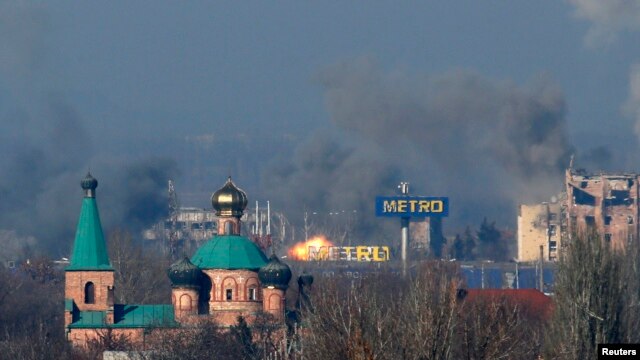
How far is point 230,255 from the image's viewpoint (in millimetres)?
71875

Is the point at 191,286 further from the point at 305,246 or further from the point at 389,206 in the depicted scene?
the point at 305,246

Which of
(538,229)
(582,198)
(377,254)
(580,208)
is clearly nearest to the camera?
(580,208)

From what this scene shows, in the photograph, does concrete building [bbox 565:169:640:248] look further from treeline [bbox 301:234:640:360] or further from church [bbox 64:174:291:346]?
treeline [bbox 301:234:640:360]

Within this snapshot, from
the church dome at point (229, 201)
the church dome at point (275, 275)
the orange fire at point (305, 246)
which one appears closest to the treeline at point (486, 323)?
the church dome at point (275, 275)

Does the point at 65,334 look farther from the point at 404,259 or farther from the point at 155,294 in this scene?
the point at 404,259

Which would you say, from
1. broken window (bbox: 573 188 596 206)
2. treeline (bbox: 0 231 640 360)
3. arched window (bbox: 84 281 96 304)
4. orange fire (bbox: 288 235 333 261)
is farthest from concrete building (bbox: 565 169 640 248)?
arched window (bbox: 84 281 96 304)

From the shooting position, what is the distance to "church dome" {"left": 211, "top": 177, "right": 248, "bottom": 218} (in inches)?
2884

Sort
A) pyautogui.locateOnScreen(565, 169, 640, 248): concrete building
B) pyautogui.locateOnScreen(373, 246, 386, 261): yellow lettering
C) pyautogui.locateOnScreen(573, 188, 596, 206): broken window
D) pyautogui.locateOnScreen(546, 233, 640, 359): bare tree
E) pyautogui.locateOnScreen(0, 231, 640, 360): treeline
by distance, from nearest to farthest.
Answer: pyautogui.locateOnScreen(0, 231, 640, 360): treeline → pyautogui.locateOnScreen(546, 233, 640, 359): bare tree → pyautogui.locateOnScreen(565, 169, 640, 248): concrete building → pyautogui.locateOnScreen(573, 188, 596, 206): broken window → pyautogui.locateOnScreen(373, 246, 386, 261): yellow lettering

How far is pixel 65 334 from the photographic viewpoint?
7306 cm

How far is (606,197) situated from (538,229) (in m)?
4.52

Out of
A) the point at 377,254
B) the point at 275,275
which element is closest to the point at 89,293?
the point at 275,275

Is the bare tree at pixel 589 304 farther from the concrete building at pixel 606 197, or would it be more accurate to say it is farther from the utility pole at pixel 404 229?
the concrete building at pixel 606 197

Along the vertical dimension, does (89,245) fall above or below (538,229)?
below

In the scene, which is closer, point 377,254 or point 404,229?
point 404,229
